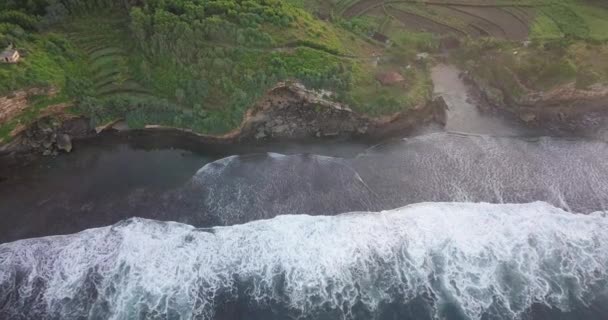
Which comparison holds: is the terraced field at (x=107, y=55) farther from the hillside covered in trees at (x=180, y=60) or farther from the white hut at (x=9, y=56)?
the white hut at (x=9, y=56)

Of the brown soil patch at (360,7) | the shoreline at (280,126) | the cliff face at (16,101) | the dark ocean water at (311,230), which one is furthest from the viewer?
the brown soil patch at (360,7)


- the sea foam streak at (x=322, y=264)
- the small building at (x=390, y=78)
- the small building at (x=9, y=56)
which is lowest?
the sea foam streak at (x=322, y=264)

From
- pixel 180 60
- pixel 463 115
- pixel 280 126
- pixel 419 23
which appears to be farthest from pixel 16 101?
pixel 419 23

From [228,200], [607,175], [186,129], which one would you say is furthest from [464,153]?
[186,129]

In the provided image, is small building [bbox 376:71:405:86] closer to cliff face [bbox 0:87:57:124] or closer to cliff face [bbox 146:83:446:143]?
cliff face [bbox 146:83:446:143]

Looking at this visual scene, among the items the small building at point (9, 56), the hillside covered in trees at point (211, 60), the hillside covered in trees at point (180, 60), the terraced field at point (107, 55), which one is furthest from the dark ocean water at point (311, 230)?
the small building at point (9, 56)

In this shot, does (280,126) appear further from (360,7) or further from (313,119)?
(360,7)

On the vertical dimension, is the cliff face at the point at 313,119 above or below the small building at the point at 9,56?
below

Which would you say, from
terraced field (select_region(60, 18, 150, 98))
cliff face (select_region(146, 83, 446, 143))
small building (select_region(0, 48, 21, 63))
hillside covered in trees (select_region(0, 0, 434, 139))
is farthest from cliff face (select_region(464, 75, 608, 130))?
small building (select_region(0, 48, 21, 63))
